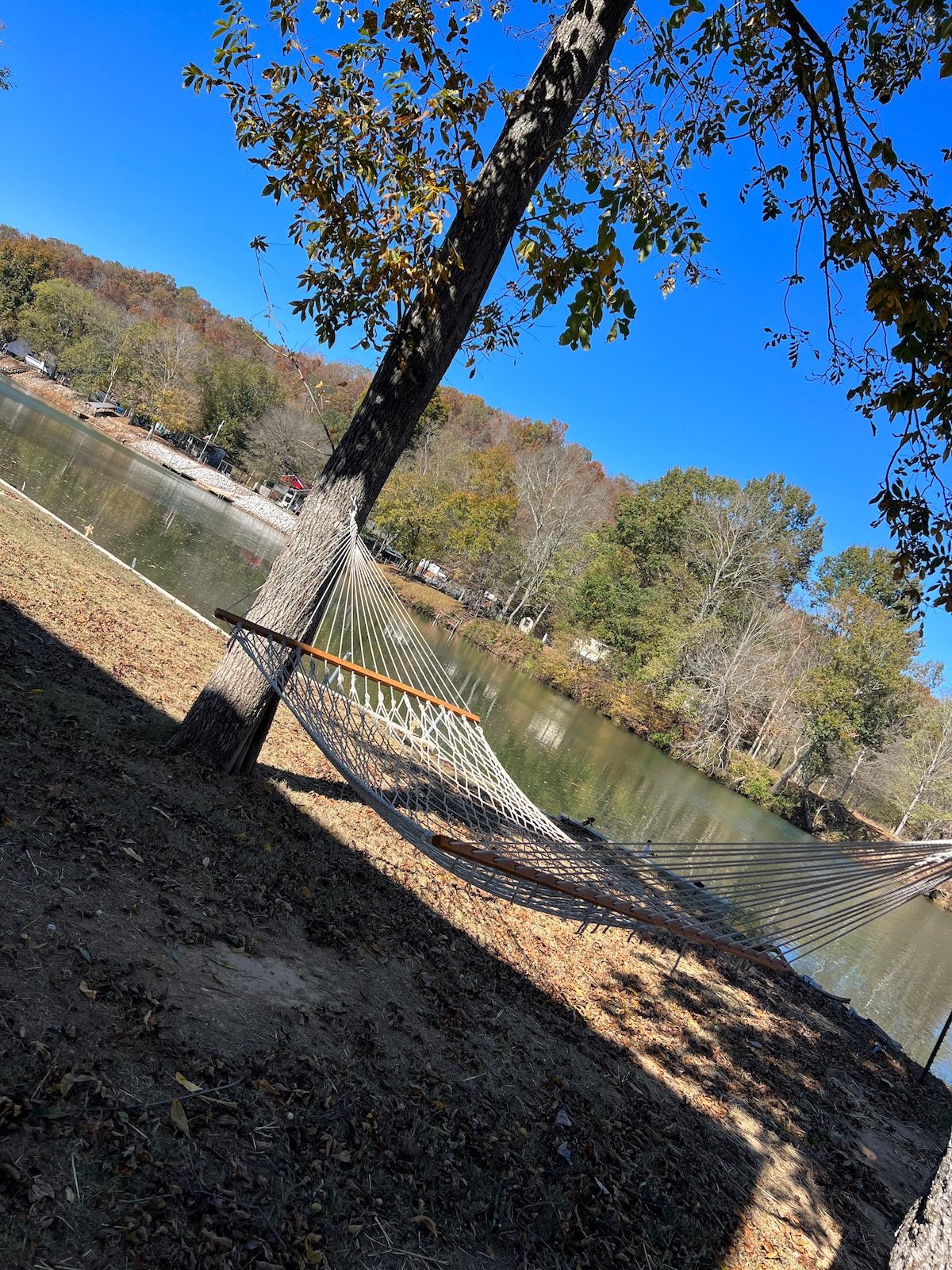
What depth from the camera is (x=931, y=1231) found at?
143 centimetres

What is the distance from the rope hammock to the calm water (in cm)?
399

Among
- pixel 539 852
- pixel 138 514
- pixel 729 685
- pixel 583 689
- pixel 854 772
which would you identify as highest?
pixel 729 685

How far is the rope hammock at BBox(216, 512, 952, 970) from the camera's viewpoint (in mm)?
1891

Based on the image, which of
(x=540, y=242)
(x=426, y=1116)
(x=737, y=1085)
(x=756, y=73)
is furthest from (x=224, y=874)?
(x=756, y=73)

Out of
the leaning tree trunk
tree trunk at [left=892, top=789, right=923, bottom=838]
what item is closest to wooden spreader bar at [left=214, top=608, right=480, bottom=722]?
the leaning tree trunk

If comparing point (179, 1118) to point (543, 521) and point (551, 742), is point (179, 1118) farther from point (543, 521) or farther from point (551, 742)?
point (543, 521)

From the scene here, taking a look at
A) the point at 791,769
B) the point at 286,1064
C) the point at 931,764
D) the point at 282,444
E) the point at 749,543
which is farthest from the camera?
the point at 282,444

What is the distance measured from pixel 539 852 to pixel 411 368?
1.79 meters

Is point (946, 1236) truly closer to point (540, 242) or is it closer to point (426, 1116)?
point (426, 1116)

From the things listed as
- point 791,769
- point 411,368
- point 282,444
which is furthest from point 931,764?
point 282,444

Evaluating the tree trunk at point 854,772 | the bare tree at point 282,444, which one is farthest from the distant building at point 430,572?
the tree trunk at point 854,772

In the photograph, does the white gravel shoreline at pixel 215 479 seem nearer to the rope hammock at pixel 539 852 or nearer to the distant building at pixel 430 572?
the distant building at pixel 430 572

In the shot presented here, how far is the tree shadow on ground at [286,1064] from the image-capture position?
1.26 metres

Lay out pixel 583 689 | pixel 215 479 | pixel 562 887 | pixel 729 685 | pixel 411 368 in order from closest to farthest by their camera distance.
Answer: pixel 562 887
pixel 411 368
pixel 729 685
pixel 583 689
pixel 215 479
